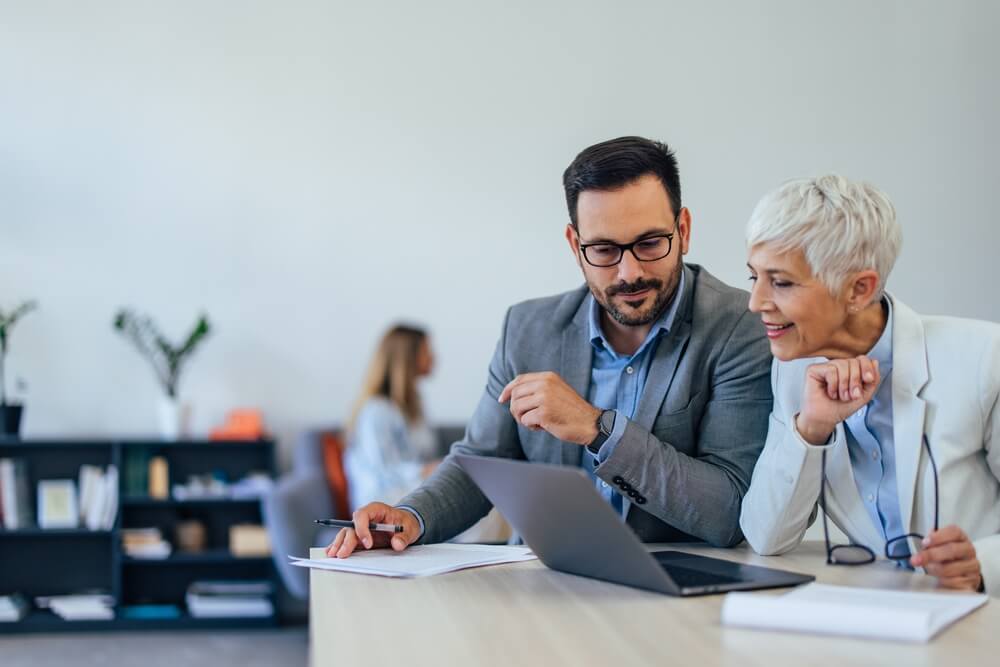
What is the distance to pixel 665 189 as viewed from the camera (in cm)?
201

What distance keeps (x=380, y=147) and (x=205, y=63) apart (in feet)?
2.90

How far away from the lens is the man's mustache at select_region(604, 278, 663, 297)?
1948mm

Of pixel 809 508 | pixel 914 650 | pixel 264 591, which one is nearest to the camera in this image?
pixel 914 650

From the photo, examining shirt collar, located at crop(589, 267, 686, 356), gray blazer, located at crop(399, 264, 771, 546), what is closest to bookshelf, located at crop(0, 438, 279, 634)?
gray blazer, located at crop(399, 264, 771, 546)

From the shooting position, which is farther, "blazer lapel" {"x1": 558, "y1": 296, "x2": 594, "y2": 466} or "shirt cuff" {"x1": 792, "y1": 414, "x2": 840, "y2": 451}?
"blazer lapel" {"x1": 558, "y1": 296, "x2": 594, "y2": 466}

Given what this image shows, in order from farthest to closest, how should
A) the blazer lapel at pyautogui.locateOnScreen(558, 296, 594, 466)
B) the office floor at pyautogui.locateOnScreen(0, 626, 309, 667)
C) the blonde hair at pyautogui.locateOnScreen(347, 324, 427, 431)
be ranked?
the blonde hair at pyautogui.locateOnScreen(347, 324, 427, 431) < the office floor at pyautogui.locateOnScreen(0, 626, 309, 667) < the blazer lapel at pyautogui.locateOnScreen(558, 296, 594, 466)

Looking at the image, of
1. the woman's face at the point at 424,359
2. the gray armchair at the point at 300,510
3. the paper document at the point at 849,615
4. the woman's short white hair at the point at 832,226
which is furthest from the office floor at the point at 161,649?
the paper document at the point at 849,615

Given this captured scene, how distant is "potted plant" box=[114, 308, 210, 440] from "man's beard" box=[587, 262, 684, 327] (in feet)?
10.4

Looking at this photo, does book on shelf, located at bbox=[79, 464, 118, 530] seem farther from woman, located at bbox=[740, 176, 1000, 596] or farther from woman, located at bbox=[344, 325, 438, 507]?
woman, located at bbox=[740, 176, 1000, 596]

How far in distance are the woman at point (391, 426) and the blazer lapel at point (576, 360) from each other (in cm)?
226

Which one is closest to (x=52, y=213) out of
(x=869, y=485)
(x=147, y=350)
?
(x=147, y=350)

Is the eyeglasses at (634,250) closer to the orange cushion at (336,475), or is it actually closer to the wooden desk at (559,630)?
the wooden desk at (559,630)

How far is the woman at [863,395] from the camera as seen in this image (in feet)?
5.37

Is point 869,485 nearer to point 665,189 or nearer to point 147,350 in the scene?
point 665,189
